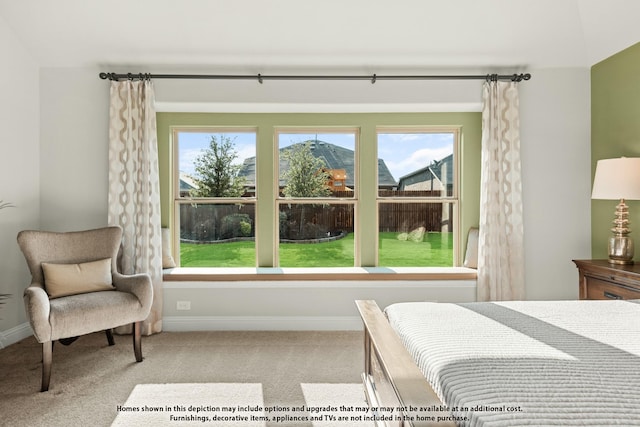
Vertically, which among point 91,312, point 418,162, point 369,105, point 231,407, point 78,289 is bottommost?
point 231,407

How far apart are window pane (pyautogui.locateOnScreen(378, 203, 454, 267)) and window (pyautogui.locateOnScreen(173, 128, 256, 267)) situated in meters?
1.40

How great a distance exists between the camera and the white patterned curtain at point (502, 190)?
145 inches

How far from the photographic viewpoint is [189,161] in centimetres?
423

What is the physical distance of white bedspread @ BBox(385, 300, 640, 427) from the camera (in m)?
1.07

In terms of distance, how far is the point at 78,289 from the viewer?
10.2ft

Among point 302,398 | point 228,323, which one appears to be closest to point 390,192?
point 228,323

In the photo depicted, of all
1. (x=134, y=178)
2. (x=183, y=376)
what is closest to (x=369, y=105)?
(x=134, y=178)

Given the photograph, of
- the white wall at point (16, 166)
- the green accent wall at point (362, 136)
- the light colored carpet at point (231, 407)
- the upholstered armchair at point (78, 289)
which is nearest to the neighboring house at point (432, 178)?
the green accent wall at point (362, 136)

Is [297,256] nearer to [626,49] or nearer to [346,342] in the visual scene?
[346,342]

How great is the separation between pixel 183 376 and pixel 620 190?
3405mm

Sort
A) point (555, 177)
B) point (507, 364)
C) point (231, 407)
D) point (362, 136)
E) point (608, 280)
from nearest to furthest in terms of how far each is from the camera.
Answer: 1. point (507, 364)
2. point (231, 407)
3. point (608, 280)
4. point (555, 177)
5. point (362, 136)

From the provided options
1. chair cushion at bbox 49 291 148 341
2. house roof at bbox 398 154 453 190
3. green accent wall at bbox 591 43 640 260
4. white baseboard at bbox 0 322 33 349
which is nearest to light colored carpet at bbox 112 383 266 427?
chair cushion at bbox 49 291 148 341

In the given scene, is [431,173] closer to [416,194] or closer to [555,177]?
[416,194]

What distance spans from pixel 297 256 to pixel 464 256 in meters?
1.74
